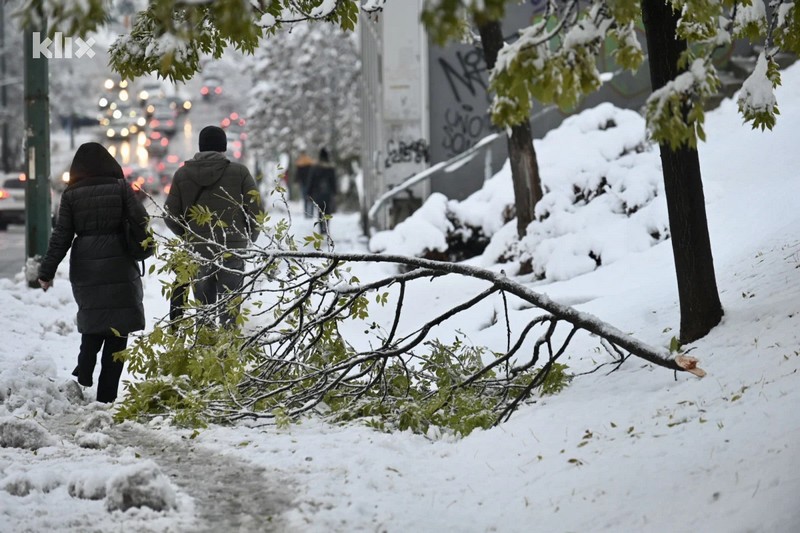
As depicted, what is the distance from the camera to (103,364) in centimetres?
768

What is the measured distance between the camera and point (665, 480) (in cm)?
485

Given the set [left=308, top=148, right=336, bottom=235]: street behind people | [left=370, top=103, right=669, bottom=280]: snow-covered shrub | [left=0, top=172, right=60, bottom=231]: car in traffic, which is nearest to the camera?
[left=370, top=103, right=669, bottom=280]: snow-covered shrub

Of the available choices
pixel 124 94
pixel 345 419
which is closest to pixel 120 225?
pixel 345 419

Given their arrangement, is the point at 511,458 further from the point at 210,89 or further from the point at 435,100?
the point at 210,89

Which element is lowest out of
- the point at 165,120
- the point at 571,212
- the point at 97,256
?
the point at 97,256

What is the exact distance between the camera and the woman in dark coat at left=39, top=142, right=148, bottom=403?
7703 mm

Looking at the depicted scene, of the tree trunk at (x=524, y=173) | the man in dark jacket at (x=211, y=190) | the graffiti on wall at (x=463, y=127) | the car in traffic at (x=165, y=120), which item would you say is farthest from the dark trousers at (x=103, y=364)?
the car in traffic at (x=165, y=120)

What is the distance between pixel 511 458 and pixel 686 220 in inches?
80.7

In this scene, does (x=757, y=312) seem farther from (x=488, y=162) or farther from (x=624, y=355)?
(x=488, y=162)

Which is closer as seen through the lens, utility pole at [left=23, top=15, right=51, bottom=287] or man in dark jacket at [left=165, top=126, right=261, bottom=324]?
man in dark jacket at [left=165, top=126, right=261, bottom=324]

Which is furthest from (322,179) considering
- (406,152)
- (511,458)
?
(511,458)

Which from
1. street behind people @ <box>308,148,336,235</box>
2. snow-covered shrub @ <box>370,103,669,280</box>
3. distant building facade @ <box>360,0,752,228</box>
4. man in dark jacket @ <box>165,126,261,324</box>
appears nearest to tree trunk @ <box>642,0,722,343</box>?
man in dark jacket @ <box>165,126,261,324</box>

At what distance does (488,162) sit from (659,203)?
16.8 ft

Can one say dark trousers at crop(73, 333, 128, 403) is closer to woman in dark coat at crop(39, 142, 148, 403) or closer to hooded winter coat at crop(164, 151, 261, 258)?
woman in dark coat at crop(39, 142, 148, 403)
